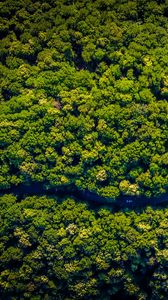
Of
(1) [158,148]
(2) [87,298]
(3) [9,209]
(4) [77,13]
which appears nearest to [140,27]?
(4) [77,13]

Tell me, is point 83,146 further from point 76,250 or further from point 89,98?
point 76,250

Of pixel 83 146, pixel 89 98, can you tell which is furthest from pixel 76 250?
pixel 89 98

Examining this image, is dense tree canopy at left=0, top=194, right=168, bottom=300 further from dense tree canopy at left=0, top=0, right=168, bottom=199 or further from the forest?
dense tree canopy at left=0, top=0, right=168, bottom=199

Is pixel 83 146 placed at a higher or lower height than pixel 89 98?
lower

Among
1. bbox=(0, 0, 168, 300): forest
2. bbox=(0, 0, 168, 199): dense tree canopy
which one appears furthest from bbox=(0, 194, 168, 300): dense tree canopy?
bbox=(0, 0, 168, 199): dense tree canopy

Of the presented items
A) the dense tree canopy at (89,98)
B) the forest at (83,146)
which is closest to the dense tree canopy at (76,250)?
the forest at (83,146)
